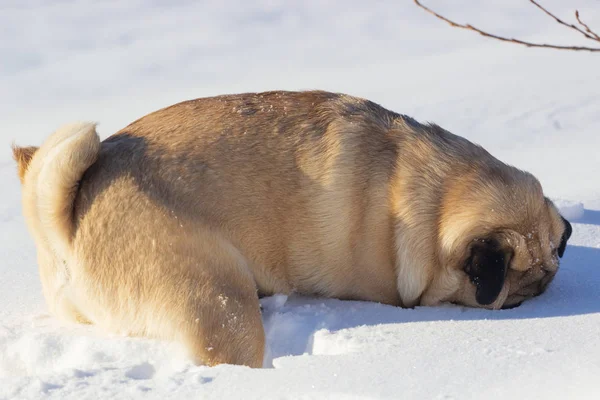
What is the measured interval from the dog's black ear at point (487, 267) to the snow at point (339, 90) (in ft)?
0.29

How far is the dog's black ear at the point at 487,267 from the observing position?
3.42 meters

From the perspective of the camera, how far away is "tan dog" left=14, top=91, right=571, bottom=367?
3057 millimetres

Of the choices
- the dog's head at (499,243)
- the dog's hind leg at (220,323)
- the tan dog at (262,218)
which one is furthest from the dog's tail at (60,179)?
the dog's head at (499,243)

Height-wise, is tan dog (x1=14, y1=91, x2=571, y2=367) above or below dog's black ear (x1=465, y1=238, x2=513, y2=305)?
above

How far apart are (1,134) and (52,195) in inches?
177

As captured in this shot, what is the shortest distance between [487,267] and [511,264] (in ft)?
0.51

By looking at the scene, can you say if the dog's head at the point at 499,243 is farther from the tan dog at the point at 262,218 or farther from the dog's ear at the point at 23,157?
the dog's ear at the point at 23,157

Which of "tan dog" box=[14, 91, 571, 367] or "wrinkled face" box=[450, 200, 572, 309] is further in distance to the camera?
"wrinkled face" box=[450, 200, 572, 309]

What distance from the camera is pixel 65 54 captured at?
8.94 meters

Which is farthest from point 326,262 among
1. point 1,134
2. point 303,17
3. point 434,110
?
point 303,17

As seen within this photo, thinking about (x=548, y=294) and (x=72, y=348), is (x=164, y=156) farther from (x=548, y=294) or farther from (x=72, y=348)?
(x=548, y=294)

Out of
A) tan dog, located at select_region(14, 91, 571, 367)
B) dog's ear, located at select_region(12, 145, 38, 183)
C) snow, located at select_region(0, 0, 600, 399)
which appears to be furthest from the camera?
dog's ear, located at select_region(12, 145, 38, 183)

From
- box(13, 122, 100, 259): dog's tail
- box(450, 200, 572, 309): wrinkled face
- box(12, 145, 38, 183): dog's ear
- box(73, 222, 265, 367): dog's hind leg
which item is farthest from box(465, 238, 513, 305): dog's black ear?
box(12, 145, 38, 183): dog's ear

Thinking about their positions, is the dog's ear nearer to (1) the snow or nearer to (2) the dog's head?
(1) the snow
